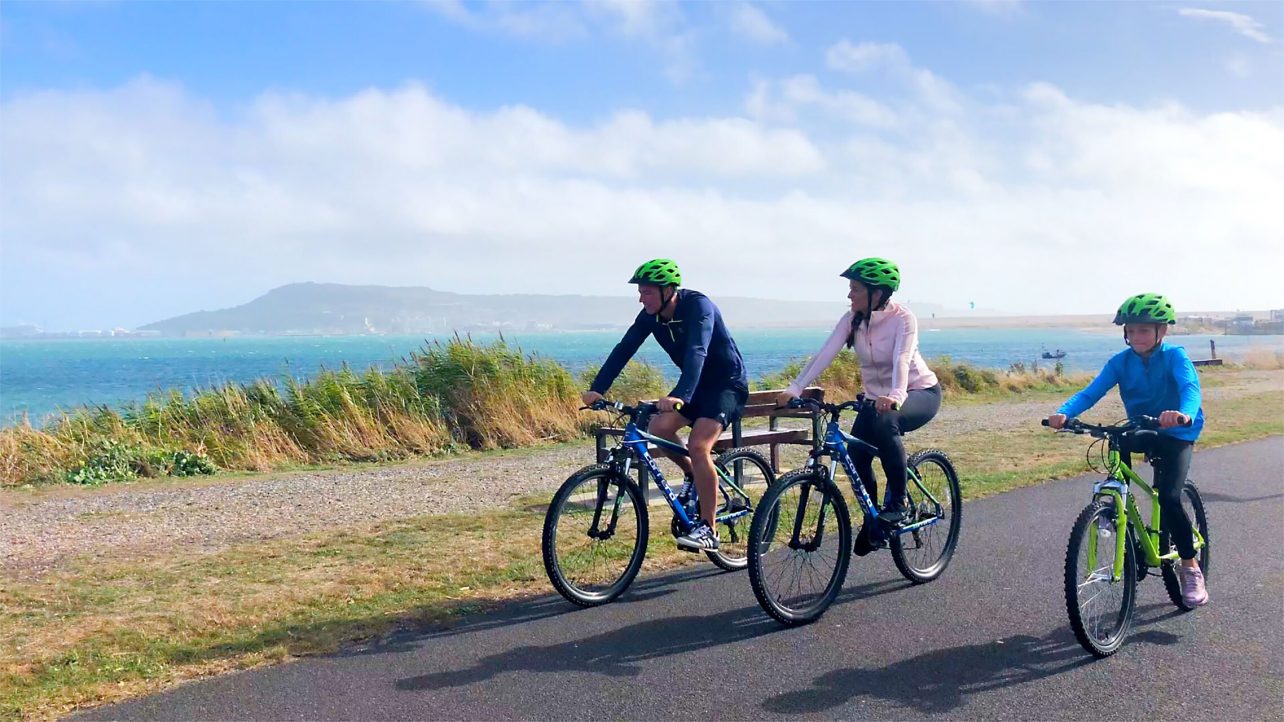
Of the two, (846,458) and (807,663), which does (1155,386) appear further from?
(807,663)

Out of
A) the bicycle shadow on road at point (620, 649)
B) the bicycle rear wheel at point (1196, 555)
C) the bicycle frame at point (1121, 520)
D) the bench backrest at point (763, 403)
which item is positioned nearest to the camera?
the bicycle shadow on road at point (620, 649)

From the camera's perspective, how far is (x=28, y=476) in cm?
1255

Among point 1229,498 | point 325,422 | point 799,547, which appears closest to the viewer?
point 799,547

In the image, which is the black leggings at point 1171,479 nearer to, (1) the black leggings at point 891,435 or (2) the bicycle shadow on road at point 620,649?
(1) the black leggings at point 891,435

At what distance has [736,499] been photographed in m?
6.61

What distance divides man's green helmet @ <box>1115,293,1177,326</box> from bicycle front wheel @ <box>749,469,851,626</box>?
1.80 meters

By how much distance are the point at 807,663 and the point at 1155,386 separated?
2398 millimetres

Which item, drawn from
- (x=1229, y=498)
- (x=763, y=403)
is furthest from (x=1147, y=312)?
(x=763, y=403)

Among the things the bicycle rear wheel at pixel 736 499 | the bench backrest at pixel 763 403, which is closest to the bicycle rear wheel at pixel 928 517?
the bicycle rear wheel at pixel 736 499

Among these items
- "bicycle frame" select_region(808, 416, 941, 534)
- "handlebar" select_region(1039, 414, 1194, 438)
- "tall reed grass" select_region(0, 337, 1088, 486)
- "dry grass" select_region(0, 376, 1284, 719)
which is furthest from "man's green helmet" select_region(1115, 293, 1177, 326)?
"tall reed grass" select_region(0, 337, 1088, 486)

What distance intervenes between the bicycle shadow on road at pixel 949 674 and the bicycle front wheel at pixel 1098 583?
153mm

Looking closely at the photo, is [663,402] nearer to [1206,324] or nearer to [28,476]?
[28,476]

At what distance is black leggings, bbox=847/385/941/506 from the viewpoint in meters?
6.04

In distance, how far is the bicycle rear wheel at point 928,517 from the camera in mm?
6473
